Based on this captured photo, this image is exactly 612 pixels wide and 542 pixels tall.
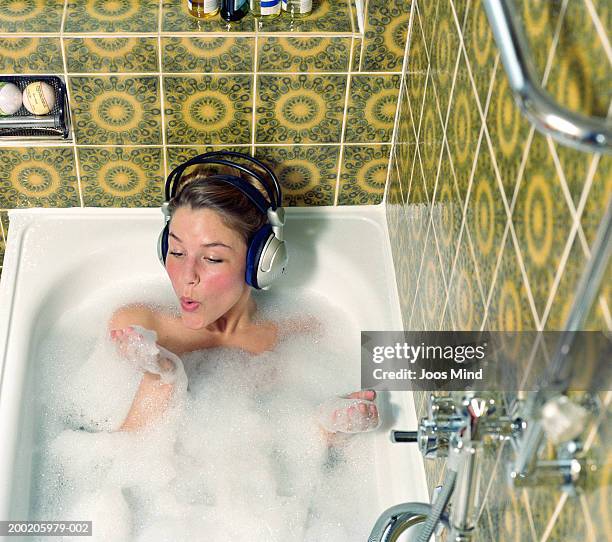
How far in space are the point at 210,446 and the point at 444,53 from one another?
857 mm

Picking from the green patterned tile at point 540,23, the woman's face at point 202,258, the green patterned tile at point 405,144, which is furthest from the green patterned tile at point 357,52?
the green patterned tile at point 540,23

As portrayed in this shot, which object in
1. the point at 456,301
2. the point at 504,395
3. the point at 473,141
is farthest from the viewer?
the point at 456,301

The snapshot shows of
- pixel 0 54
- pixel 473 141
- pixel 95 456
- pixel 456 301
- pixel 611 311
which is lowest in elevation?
pixel 611 311

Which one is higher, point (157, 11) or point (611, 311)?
point (157, 11)

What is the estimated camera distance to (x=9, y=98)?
1797mm

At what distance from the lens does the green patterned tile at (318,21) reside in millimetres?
1795

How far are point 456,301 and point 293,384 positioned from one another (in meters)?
0.55

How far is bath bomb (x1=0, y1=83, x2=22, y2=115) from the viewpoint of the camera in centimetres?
179

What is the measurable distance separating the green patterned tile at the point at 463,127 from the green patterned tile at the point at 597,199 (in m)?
0.40

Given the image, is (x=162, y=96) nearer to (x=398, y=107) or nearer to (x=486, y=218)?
(x=398, y=107)

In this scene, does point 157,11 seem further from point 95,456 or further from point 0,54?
point 95,456

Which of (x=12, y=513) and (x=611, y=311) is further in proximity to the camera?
(x=12, y=513)

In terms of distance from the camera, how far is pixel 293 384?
1826mm

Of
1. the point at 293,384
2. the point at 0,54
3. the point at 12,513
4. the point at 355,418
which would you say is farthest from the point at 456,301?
the point at 0,54
